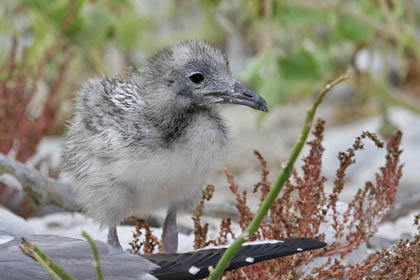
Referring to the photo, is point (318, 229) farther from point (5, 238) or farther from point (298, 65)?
point (298, 65)

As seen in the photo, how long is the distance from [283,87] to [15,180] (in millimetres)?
1043

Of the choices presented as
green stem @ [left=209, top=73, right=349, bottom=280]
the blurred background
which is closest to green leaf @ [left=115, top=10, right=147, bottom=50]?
the blurred background

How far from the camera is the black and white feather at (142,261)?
121 centimetres

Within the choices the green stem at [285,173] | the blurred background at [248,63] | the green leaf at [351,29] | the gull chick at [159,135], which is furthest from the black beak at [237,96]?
the green leaf at [351,29]

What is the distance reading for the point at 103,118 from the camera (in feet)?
4.71

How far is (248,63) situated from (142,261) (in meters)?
1.76

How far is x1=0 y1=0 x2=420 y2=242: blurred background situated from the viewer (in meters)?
2.35

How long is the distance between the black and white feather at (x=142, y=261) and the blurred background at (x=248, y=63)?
34 centimetres

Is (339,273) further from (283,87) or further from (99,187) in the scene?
(283,87)

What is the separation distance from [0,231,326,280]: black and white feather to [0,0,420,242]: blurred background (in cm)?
34

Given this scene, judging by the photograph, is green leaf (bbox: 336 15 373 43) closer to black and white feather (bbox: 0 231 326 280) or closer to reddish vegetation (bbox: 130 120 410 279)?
reddish vegetation (bbox: 130 120 410 279)

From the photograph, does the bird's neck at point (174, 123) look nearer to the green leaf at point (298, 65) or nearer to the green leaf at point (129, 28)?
the green leaf at point (298, 65)

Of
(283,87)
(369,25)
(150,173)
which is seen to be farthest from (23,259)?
(369,25)

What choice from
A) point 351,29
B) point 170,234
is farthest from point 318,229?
point 351,29
